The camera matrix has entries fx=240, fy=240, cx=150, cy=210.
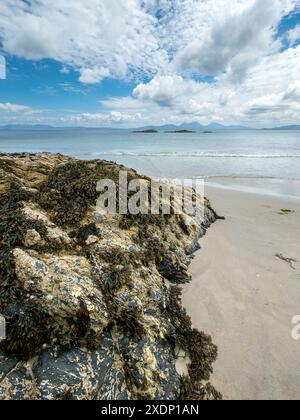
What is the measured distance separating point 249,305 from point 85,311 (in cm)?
316

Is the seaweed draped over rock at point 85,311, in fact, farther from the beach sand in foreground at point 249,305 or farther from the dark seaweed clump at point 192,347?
the beach sand in foreground at point 249,305

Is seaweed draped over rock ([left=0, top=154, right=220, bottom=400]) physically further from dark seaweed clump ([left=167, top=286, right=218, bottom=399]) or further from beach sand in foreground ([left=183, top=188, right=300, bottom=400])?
beach sand in foreground ([left=183, top=188, right=300, bottom=400])

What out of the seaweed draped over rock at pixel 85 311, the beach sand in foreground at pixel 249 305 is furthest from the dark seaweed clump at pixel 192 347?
the beach sand in foreground at pixel 249 305

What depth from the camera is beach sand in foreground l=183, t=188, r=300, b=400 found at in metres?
3.36

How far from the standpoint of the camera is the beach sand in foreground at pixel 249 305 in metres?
3.36

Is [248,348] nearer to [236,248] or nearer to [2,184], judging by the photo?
[236,248]

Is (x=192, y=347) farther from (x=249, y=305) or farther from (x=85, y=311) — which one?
(x=85, y=311)

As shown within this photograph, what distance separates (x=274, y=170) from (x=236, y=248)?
18.9 metres

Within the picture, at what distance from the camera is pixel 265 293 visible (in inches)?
192

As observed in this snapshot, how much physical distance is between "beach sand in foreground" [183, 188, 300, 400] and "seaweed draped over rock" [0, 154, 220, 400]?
1.09 feet

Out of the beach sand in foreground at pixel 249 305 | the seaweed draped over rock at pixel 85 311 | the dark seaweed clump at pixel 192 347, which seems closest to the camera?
the seaweed draped over rock at pixel 85 311

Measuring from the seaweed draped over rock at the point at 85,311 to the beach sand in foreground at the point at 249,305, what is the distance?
0.33 m

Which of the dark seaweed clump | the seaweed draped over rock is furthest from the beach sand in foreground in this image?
the seaweed draped over rock

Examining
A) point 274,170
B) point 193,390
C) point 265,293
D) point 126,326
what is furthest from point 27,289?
point 274,170
